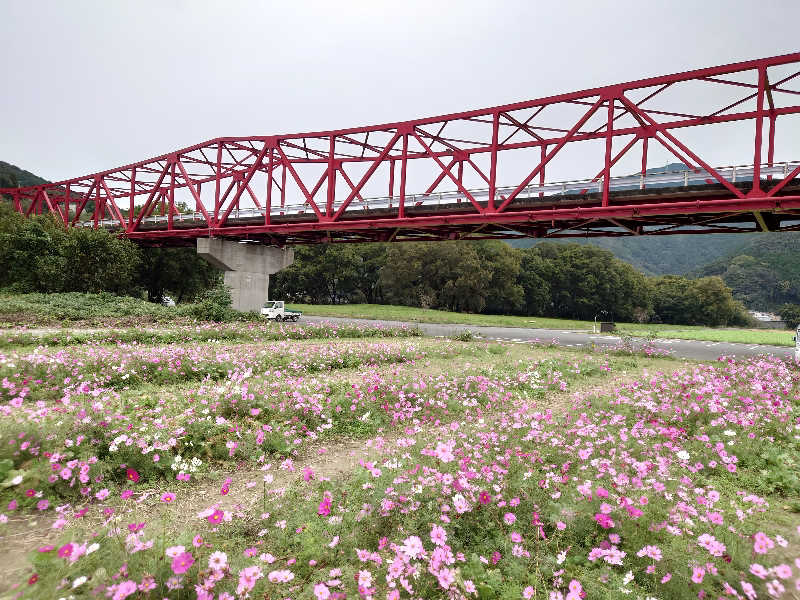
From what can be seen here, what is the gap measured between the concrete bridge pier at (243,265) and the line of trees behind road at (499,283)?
1192 inches

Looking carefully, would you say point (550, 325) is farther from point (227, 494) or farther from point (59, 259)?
point (59, 259)

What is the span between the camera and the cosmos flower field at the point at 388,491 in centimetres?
265

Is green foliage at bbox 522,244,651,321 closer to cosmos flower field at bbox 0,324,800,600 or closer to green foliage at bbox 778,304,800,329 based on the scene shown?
green foliage at bbox 778,304,800,329

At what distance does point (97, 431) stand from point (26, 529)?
1.40 metres

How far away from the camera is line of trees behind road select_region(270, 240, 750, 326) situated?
195 ft

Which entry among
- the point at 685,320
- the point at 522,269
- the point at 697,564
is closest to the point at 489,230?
the point at 697,564

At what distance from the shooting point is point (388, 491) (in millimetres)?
3521

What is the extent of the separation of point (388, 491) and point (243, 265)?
2816cm

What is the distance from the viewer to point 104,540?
9.03ft

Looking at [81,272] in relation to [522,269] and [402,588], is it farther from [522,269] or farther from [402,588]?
[522,269]

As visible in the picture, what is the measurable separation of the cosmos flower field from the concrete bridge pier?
2012cm

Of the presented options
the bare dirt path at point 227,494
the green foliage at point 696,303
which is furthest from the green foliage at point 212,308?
the green foliage at point 696,303

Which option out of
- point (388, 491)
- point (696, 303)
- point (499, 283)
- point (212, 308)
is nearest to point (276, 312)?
point (212, 308)


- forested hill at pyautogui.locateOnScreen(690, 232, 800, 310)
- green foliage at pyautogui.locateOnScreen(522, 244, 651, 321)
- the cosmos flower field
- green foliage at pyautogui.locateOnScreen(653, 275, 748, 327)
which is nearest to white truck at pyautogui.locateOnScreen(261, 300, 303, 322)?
the cosmos flower field
